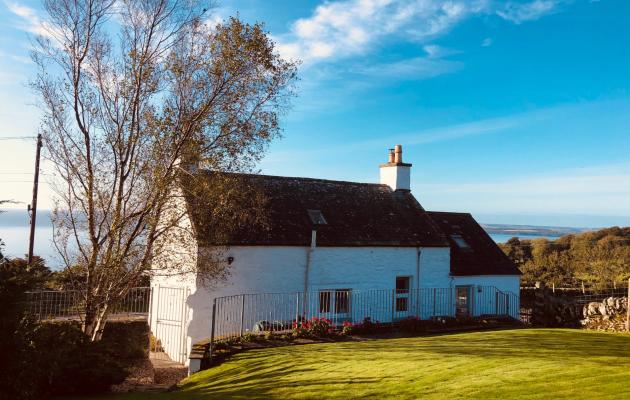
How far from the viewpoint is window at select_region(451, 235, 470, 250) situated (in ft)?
88.0

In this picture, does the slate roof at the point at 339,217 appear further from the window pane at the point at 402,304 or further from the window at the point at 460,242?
the window pane at the point at 402,304

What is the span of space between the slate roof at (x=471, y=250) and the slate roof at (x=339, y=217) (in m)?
1.76

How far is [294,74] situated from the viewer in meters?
16.2

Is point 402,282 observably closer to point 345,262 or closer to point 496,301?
point 345,262

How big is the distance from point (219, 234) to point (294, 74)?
19.0 ft

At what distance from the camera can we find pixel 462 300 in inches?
996

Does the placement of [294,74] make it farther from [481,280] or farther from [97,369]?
[481,280]

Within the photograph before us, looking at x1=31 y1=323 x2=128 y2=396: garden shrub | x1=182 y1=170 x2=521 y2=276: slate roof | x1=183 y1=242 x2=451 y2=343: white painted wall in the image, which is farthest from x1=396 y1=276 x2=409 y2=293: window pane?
x1=31 y1=323 x2=128 y2=396: garden shrub

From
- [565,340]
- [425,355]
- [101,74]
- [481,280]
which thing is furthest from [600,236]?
[101,74]

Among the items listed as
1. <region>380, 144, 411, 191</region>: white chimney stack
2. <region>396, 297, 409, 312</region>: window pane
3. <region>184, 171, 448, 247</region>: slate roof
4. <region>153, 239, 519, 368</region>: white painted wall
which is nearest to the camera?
<region>153, 239, 519, 368</region>: white painted wall

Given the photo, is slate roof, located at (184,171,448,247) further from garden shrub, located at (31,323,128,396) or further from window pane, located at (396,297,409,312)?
garden shrub, located at (31,323,128,396)

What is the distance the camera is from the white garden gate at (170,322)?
1841 cm

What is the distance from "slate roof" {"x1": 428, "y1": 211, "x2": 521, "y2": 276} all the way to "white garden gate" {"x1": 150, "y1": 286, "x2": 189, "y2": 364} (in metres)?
13.2

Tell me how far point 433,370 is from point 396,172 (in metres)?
17.8
